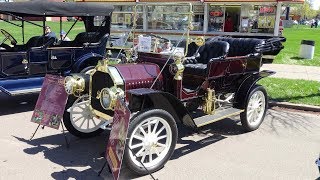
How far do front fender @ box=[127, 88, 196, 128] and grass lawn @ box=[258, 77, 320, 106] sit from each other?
12.5 feet

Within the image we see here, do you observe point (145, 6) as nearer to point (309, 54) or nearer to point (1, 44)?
point (309, 54)

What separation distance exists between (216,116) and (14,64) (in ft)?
13.1

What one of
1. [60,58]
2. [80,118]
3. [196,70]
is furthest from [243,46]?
[60,58]

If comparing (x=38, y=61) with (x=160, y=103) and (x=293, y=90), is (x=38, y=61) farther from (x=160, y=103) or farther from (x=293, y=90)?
(x=293, y=90)

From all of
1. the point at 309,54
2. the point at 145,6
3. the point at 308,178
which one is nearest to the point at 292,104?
the point at 308,178

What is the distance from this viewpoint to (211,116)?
Result: 17.3 ft

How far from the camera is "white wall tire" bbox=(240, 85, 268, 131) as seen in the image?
19.0ft

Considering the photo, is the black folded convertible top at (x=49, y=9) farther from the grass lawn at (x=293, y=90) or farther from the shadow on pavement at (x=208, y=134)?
the grass lawn at (x=293, y=90)

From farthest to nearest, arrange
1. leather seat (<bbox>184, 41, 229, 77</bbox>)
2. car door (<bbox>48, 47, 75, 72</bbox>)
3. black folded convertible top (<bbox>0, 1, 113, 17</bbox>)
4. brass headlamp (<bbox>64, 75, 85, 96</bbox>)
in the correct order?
car door (<bbox>48, 47, 75, 72</bbox>) → black folded convertible top (<bbox>0, 1, 113, 17</bbox>) → leather seat (<bbox>184, 41, 229, 77</bbox>) → brass headlamp (<bbox>64, 75, 85, 96</bbox>)

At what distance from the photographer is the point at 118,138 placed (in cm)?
379

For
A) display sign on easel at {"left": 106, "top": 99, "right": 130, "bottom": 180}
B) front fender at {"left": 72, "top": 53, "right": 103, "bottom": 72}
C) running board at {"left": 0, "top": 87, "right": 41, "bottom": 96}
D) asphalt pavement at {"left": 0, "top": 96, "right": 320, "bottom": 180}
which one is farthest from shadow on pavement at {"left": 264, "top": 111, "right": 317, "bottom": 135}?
running board at {"left": 0, "top": 87, "right": 41, "bottom": 96}

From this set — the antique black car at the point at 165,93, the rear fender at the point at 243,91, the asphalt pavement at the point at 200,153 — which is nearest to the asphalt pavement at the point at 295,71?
the asphalt pavement at the point at 200,153

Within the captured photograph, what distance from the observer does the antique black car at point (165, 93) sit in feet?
14.0

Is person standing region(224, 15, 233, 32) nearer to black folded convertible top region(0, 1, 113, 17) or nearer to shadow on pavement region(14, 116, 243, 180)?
black folded convertible top region(0, 1, 113, 17)
